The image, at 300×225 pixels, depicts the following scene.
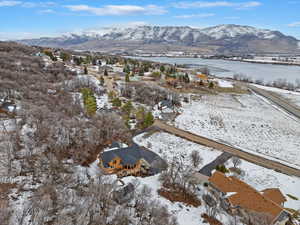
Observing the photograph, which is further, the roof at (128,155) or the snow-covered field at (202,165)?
the roof at (128,155)

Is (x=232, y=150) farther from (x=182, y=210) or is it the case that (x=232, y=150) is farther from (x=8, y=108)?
(x=8, y=108)

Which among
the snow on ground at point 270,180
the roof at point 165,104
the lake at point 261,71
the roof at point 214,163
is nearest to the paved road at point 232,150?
the snow on ground at point 270,180

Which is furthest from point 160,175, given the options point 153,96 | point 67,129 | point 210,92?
point 210,92

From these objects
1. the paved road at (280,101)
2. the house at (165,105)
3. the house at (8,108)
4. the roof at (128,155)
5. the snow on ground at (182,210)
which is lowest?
the paved road at (280,101)

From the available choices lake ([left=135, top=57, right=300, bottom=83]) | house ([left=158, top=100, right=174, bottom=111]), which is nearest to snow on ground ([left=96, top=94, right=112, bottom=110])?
house ([left=158, top=100, right=174, bottom=111])

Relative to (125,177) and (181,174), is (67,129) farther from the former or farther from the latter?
(181,174)

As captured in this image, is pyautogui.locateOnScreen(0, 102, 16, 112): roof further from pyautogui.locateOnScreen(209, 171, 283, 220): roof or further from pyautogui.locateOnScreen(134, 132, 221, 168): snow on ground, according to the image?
pyautogui.locateOnScreen(209, 171, 283, 220): roof

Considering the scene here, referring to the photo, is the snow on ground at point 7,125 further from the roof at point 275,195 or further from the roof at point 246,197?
the roof at point 275,195

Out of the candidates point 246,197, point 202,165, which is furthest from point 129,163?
point 246,197
